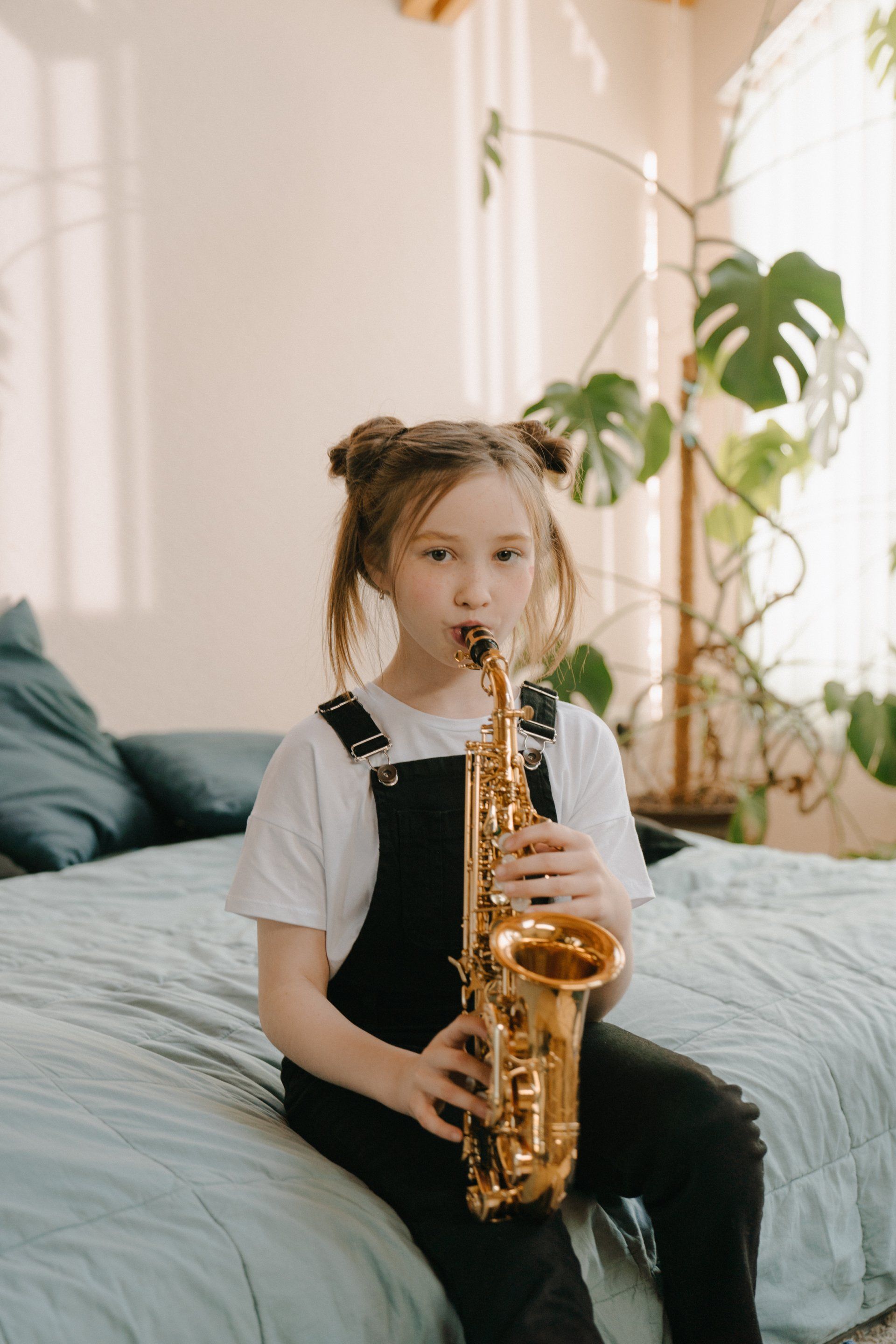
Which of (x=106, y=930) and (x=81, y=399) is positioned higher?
(x=81, y=399)

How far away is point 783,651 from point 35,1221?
2964 millimetres

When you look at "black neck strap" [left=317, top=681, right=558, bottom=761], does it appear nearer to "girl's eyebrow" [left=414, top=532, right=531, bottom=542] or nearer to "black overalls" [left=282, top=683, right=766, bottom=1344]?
"black overalls" [left=282, top=683, right=766, bottom=1344]

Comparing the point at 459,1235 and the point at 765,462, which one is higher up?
the point at 765,462

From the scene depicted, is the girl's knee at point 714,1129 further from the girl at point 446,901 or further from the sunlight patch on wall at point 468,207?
the sunlight patch on wall at point 468,207

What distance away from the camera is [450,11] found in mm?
3164

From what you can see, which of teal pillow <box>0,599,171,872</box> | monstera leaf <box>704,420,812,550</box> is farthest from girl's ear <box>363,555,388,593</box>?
monstera leaf <box>704,420,812,550</box>

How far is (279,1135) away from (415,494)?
1.99ft

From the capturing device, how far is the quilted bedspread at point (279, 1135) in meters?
0.68

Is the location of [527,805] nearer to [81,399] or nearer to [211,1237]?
[211,1237]

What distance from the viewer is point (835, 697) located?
256cm

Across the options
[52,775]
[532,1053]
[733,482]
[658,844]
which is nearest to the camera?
[532,1053]

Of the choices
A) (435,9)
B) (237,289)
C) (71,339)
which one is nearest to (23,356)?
(71,339)

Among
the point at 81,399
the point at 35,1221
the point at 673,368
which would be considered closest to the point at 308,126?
the point at 81,399

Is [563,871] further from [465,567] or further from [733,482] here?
[733,482]
